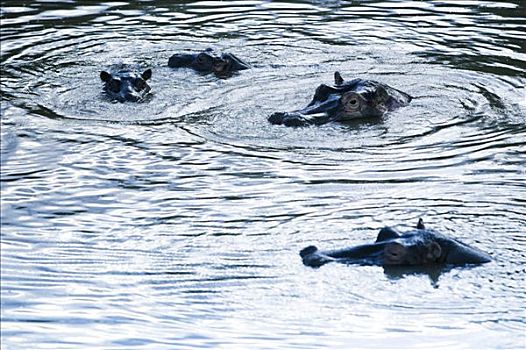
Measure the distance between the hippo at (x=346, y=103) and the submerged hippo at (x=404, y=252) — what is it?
3.04m

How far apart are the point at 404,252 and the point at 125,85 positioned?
4454 millimetres

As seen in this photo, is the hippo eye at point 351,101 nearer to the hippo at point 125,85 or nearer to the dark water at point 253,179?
the dark water at point 253,179

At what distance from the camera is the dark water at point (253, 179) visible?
254 inches

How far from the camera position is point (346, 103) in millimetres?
10828

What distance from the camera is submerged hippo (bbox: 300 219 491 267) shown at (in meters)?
7.36

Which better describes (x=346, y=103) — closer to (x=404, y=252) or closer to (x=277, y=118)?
(x=277, y=118)

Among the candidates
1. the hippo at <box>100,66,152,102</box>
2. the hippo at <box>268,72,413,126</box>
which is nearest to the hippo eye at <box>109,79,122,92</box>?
the hippo at <box>100,66,152,102</box>

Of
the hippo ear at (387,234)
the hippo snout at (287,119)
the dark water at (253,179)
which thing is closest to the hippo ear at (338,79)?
the dark water at (253,179)

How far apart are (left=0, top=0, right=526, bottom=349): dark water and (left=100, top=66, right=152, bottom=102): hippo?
12 cm

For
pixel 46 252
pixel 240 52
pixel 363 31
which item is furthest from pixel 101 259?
pixel 363 31

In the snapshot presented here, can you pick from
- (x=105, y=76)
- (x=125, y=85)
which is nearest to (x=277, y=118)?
(x=125, y=85)

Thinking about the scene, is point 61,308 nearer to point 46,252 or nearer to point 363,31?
point 46,252

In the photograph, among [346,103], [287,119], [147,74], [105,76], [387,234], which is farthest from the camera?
[147,74]

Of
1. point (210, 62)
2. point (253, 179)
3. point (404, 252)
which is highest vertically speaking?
point (404, 252)
